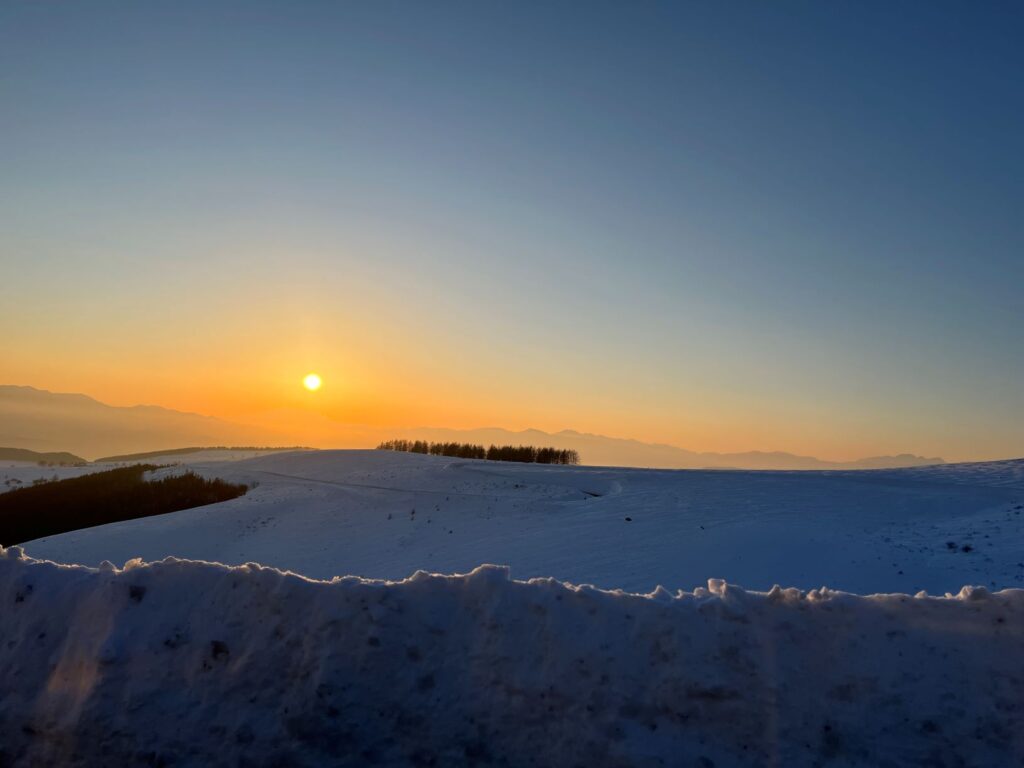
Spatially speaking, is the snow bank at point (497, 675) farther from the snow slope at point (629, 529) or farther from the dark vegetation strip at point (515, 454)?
the dark vegetation strip at point (515, 454)

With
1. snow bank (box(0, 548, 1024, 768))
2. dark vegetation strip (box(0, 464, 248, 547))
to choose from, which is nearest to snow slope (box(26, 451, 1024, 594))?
dark vegetation strip (box(0, 464, 248, 547))

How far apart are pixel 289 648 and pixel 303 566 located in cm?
1045

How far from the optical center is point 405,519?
17.7 m

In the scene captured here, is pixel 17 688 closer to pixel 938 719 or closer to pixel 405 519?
pixel 938 719

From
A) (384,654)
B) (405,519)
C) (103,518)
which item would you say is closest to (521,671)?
(384,654)

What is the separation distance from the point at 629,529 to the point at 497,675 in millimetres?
10055

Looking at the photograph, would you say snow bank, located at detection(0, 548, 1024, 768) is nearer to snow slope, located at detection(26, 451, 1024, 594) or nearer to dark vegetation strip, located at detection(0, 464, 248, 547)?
snow slope, located at detection(26, 451, 1024, 594)

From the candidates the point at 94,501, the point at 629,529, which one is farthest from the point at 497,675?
the point at 94,501

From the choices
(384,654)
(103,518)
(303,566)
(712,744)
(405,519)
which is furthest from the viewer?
(103,518)

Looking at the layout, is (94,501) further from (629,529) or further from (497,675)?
(497,675)

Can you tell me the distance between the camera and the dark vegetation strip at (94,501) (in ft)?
66.7

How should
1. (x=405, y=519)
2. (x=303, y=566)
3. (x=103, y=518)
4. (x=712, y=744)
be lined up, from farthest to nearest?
1. (x=103, y=518)
2. (x=405, y=519)
3. (x=303, y=566)
4. (x=712, y=744)

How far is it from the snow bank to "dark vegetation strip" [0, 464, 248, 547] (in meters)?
17.9

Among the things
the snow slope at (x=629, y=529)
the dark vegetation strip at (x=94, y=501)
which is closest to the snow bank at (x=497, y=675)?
the snow slope at (x=629, y=529)
